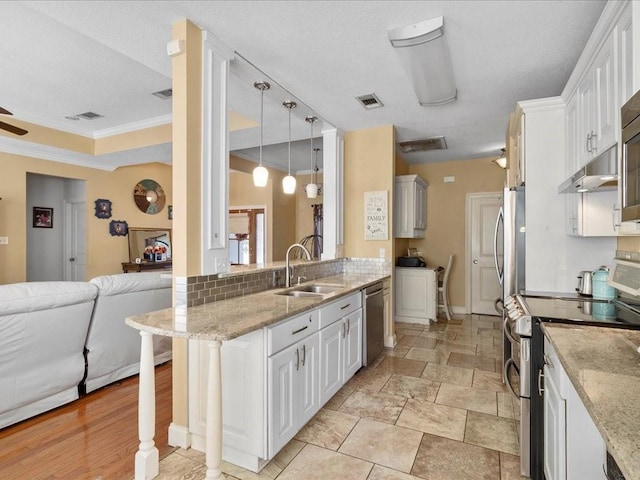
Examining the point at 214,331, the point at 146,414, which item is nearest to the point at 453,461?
the point at 214,331

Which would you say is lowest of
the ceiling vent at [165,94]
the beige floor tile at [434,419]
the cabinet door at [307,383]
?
the beige floor tile at [434,419]

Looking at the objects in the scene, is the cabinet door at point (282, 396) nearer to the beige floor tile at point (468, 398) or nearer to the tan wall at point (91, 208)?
the beige floor tile at point (468, 398)

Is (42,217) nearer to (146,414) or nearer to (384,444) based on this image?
(146,414)

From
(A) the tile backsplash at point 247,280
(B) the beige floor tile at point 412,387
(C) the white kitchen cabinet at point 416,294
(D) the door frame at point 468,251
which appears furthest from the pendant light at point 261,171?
(D) the door frame at point 468,251

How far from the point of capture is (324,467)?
199cm

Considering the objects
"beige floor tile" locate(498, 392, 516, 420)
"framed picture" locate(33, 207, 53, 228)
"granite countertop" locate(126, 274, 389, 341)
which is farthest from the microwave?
"framed picture" locate(33, 207, 53, 228)

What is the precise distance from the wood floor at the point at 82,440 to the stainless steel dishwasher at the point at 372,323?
1.74 meters

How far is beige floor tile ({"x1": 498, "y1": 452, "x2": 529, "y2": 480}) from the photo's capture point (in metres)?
1.91

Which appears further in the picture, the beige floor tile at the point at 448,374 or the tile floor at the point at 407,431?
the beige floor tile at the point at 448,374

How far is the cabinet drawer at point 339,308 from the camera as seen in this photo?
2.51 meters

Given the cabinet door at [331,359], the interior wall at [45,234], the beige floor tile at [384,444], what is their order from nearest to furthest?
the beige floor tile at [384,444] → the cabinet door at [331,359] → the interior wall at [45,234]

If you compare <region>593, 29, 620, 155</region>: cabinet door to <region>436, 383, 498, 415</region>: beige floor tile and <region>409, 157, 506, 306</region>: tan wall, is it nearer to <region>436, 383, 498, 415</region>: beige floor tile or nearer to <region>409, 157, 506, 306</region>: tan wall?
<region>436, 383, 498, 415</region>: beige floor tile

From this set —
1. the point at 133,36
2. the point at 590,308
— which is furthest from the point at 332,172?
the point at 590,308

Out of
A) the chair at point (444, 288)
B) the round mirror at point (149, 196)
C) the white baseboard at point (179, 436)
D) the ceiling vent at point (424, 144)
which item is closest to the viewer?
the white baseboard at point (179, 436)
